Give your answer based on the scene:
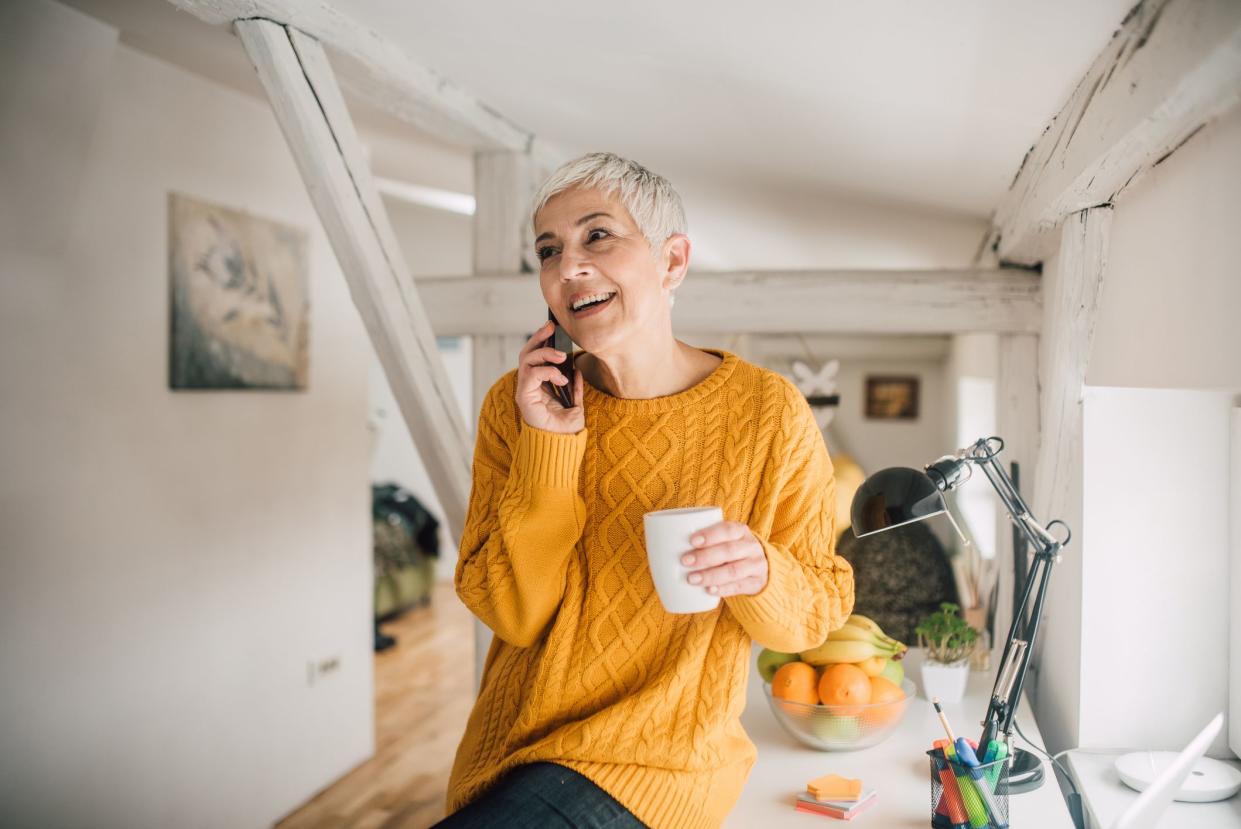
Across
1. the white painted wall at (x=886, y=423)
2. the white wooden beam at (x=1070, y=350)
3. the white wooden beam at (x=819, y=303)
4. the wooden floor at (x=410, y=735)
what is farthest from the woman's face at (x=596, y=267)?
the white painted wall at (x=886, y=423)

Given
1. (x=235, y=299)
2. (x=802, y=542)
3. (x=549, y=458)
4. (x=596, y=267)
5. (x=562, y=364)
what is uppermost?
(x=235, y=299)

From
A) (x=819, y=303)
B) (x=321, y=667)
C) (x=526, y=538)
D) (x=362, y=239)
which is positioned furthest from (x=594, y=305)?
(x=321, y=667)

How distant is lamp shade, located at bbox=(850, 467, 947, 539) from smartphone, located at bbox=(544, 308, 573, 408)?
41 cm

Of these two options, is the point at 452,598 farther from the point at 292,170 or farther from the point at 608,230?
the point at 608,230

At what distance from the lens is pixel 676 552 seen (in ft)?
3.31

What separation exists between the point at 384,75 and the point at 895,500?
1.24 meters

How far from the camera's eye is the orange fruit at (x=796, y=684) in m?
1.55

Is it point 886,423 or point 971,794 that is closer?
point 971,794

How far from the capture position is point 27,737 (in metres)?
2.15

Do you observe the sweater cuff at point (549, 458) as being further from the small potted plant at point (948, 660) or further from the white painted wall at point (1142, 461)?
the small potted plant at point (948, 660)

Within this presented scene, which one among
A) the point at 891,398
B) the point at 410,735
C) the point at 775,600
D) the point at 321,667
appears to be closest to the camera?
the point at 775,600

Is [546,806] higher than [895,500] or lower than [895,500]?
lower

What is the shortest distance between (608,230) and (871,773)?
0.96 meters

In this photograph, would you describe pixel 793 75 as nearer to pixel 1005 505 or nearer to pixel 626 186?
pixel 626 186
